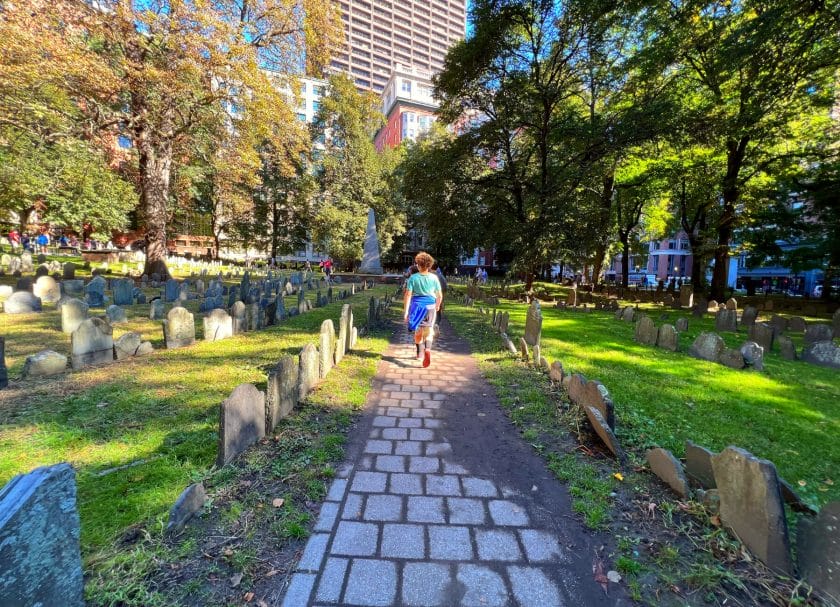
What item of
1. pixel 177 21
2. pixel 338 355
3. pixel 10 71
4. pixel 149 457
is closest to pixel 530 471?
pixel 149 457

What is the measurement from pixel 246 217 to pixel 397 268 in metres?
18.1

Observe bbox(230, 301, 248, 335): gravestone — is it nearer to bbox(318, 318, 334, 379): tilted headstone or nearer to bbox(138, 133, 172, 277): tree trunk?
bbox(318, 318, 334, 379): tilted headstone

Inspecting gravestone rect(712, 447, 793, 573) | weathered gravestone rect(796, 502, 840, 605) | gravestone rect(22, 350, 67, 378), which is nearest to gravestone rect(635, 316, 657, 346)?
gravestone rect(712, 447, 793, 573)

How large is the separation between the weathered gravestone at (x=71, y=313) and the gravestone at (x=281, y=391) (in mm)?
5437

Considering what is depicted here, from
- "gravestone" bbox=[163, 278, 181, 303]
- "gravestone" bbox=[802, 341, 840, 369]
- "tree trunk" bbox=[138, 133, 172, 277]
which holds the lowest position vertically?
"gravestone" bbox=[802, 341, 840, 369]

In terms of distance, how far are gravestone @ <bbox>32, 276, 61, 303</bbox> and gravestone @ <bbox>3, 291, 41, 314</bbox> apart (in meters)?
1.43

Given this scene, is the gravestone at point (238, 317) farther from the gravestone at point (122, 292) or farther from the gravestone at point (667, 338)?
the gravestone at point (667, 338)

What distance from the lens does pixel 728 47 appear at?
33.4 feet

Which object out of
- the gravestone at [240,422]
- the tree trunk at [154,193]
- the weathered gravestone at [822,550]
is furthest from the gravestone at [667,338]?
the tree trunk at [154,193]

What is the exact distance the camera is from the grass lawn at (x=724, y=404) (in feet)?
11.7

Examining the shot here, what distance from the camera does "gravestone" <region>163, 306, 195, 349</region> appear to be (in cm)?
644

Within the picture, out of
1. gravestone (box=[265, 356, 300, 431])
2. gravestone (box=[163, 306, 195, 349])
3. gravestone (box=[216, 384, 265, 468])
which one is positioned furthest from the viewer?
gravestone (box=[163, 306, 195, 349])

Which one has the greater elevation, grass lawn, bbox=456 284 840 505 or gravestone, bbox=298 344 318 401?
gravestone, bbox=298 344 318 401

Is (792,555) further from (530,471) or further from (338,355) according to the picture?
(338,355)
